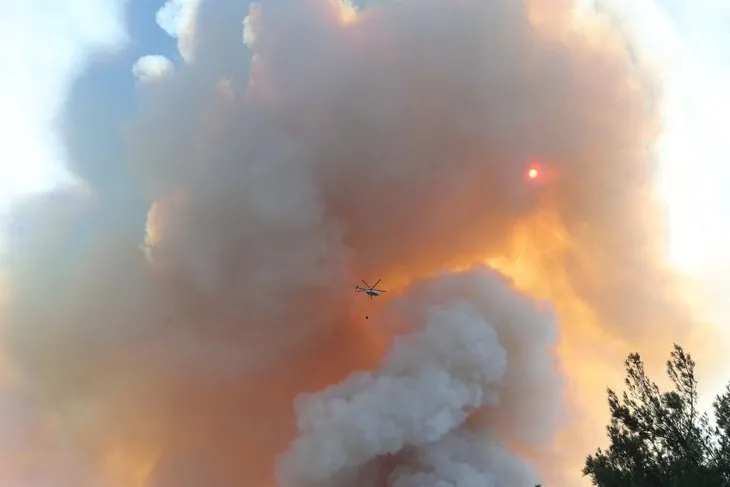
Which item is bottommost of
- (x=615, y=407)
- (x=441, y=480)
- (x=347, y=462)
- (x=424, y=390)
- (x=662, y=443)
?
(x=662, y=443)

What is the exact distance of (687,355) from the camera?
27641 mm

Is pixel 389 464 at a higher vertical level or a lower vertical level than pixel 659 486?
higher

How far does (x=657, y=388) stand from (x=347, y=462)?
2746cm

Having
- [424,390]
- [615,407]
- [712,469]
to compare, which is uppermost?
[424,390]

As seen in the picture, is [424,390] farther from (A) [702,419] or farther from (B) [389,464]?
(A) [702,419]

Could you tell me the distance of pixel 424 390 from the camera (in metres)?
48.0

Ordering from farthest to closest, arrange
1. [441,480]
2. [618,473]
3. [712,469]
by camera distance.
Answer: [441,480] < [618,473] < [712,469]

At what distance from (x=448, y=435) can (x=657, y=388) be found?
79.7ft

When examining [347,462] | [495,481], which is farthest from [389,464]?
[495,481]

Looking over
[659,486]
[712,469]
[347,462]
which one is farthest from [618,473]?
[347,462]

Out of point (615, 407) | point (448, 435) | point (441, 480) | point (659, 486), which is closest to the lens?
point (659, 486)

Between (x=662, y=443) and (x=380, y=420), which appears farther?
(x=380, y=420)

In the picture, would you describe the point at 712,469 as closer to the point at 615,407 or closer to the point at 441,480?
the point at 615,407

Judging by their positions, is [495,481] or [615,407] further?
[495,481]
